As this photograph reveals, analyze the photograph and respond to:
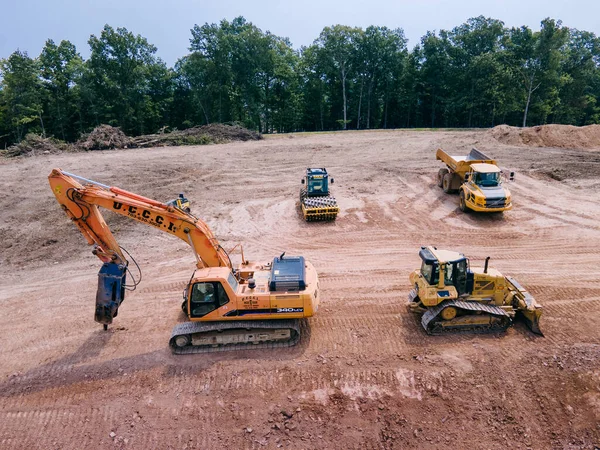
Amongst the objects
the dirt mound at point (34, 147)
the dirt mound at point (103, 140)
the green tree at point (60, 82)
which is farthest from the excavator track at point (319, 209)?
the green tree at point (60, 82)

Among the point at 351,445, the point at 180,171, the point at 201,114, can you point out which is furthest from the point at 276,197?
the point at 201,114

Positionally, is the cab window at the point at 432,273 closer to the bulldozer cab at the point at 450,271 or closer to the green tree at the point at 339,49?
the bulldozer cab at the point at 450,271

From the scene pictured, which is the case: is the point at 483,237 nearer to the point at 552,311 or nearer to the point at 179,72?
the point at 552,311

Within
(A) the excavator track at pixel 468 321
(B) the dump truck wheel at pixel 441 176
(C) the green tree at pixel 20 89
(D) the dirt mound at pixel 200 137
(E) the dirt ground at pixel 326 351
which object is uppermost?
(C) the green tree at pixel 20 89

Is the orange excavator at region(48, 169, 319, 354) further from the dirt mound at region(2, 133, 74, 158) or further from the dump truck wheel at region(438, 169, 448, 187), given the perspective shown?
the dirt mound at region(2, 133, 74, 158)

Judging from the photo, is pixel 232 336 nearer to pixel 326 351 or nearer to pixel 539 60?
pixel 326 351

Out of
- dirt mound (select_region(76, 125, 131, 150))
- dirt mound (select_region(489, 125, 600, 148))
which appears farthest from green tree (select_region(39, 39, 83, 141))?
dirt mound (select_region(489, 125, 600, 148))

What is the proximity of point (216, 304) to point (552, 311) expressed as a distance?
9105 millimetres

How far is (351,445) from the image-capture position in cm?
727

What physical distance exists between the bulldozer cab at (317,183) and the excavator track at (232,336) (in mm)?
10739

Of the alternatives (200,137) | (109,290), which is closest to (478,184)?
(109,290)

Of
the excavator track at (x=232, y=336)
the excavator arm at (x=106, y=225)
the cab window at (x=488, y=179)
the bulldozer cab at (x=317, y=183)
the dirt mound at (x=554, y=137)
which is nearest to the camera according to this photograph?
the excavator arm at (x=106, y=225)

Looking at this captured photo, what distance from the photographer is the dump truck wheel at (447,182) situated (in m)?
21.1

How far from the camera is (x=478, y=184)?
1866 cm
